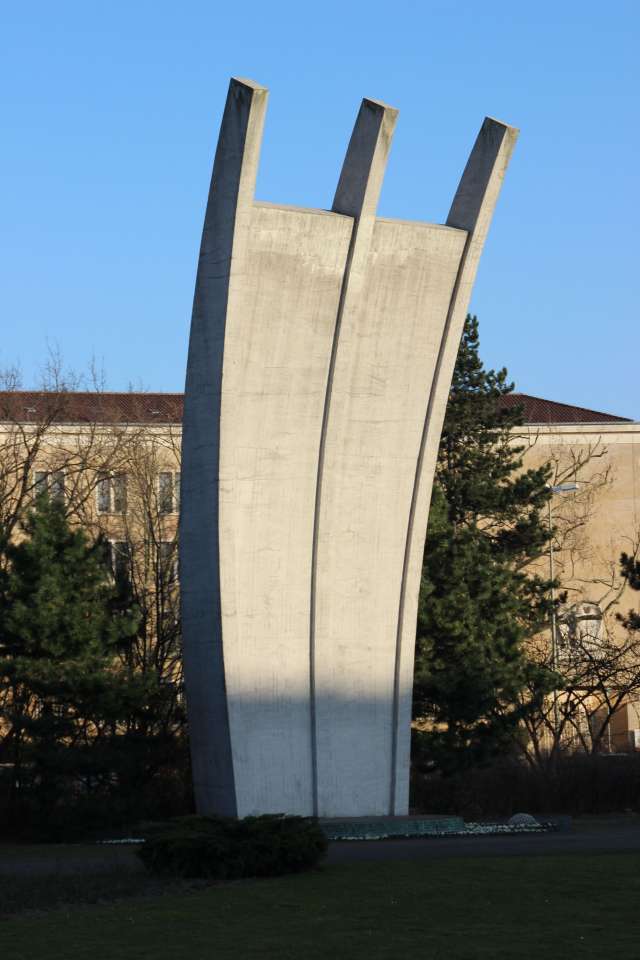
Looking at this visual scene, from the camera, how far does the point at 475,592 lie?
Answer: 28516 mm

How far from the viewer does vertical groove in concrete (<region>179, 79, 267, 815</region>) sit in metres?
17.7

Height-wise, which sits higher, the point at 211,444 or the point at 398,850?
the point at 211,444

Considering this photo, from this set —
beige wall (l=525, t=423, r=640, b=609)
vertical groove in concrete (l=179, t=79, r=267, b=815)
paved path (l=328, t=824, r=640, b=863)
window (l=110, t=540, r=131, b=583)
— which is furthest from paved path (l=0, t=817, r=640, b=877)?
beige wall (l=525, t=423, r=640, b=609)

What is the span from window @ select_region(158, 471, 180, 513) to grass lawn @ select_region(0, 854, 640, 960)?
1818cm

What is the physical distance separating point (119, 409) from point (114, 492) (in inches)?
129

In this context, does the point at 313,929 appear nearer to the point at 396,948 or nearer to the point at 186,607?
the point at 396,948

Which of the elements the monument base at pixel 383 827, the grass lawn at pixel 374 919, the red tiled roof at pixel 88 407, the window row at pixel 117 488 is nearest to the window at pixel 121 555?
the window row at pixel 117 488

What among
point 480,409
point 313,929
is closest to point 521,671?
point 480,409

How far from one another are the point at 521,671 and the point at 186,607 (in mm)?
10454

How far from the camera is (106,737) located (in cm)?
2266

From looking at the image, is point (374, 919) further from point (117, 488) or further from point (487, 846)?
point (117, 488)

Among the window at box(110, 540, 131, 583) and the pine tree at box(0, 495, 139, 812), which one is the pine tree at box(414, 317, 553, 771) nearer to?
the window at box(110, 540, 131, 583)

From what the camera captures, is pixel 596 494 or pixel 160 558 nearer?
pixel 160 558

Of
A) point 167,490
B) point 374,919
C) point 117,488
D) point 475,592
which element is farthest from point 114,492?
point 374,919
